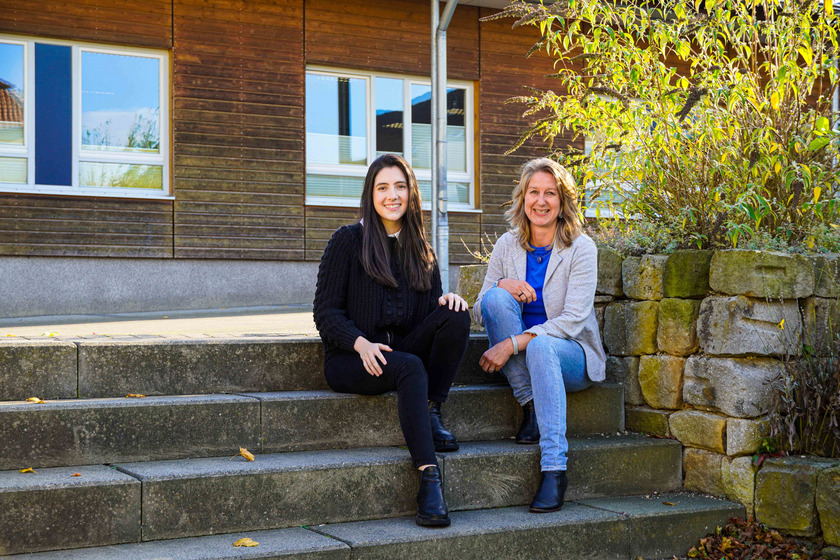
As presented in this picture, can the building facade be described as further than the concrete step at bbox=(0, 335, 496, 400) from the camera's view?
Yes

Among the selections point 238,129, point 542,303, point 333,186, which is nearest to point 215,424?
A: point 542,303

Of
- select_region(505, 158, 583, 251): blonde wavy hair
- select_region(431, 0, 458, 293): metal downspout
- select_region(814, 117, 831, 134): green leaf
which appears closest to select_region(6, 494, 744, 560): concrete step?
select_region(505, 158, 583, 251): blonde wavy hair

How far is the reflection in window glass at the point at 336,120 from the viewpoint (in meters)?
10.3

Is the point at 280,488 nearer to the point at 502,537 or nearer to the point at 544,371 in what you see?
the point at 502,537

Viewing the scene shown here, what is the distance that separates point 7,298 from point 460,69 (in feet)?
Result: 18.7

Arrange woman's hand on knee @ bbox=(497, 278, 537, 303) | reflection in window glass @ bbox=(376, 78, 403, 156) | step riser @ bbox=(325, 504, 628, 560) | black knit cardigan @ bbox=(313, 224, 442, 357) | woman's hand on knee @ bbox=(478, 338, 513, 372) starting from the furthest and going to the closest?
reflection in window glass @ bbox=(376, 78, 403, 156) → woman's hand on knee @ bbox=(497, 278, 537, 303) → woman's hand on knee @ bbox=(478, 338, 513, 372) → black knit cardigan @ bbox=(313, 224, 442, 357) → step riser @ bbox=(325, 504, 628, 560)

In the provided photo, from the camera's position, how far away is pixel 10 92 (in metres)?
8.86

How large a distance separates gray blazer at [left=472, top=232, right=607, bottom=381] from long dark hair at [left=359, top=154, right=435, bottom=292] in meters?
0.41

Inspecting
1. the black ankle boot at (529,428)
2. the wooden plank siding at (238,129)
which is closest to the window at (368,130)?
the wooden plank siding at (238,129)

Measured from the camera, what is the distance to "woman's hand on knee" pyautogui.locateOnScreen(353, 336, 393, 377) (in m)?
3.62

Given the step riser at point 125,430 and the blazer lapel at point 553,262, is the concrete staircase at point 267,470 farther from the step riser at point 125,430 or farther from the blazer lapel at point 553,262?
the blazer lapel at point 553,262

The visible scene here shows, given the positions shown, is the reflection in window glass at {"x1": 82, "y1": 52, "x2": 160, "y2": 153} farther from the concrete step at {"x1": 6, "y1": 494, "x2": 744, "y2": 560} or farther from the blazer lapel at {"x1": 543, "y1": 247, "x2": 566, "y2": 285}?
the concrete step at {"x1": 6, "y1": 494, "x2": 744, "y2": 560}

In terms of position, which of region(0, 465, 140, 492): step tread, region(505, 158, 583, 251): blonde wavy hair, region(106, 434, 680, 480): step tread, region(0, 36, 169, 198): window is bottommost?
region(106, 434, 680, 480): step tread

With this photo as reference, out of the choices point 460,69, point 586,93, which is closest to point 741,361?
point 586,93
